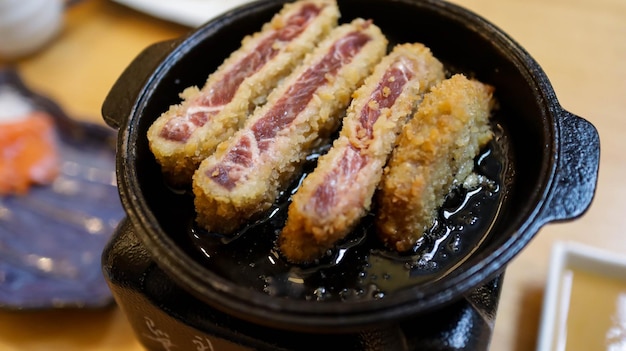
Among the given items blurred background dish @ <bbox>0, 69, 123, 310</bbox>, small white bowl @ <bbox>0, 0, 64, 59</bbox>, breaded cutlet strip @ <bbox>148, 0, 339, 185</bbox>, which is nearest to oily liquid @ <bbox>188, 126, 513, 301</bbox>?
breaded cutlet strip @ <bbox>148, 0, 339, 185</bbox>

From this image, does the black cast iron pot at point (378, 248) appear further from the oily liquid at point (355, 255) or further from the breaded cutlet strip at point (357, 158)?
the breaded cutlet strip at point (357, 158)

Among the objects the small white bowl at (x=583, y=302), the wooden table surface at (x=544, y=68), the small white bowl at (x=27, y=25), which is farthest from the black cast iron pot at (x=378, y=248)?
the small white bowl at (x=27, y=25)

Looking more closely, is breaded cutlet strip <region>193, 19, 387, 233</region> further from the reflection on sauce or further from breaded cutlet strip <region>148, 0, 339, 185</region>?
the reflection on sauce

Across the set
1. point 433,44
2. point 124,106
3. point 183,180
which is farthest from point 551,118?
point 124,106

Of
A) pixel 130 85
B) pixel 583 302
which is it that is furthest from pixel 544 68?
pixel 130 85

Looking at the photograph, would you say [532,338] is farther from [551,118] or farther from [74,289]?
[74,289]

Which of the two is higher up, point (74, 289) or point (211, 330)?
point (211, 330)

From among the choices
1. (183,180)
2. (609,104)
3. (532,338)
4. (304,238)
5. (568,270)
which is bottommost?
(183,180)

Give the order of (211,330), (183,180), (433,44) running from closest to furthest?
(211,330), (183,180), (433,44)
